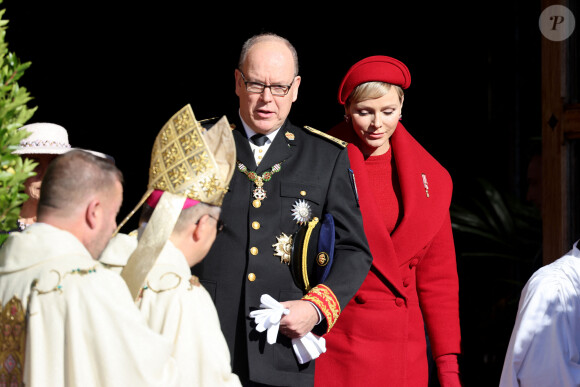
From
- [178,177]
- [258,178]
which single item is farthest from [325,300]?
[178,177]

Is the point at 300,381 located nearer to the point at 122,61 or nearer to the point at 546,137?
the point at 546,137

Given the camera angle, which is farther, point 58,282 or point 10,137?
point 10,137

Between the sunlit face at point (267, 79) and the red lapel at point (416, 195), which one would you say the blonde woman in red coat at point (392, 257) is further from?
the sunlit face at point (267, 79)

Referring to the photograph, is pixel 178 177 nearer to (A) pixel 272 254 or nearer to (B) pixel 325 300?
(A) pixel 272 254

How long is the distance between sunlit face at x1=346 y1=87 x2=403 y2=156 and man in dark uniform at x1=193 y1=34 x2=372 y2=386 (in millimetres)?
350

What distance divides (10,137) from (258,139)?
0.98m

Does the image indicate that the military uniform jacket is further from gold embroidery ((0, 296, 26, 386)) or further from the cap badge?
gold embroidery ((0, 296, 26, 386))

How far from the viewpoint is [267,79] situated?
11.7ft

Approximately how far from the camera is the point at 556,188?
4.98 metres

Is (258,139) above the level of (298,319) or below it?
above

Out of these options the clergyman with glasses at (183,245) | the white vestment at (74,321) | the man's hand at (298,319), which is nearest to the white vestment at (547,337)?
the man's hand at (298,319)

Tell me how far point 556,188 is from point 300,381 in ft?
6.79

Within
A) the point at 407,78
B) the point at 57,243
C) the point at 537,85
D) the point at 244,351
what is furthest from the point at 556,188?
the point at 57,243

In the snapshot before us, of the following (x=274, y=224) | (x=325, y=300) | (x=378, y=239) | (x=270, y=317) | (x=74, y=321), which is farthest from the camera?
(x=378, y=239)
